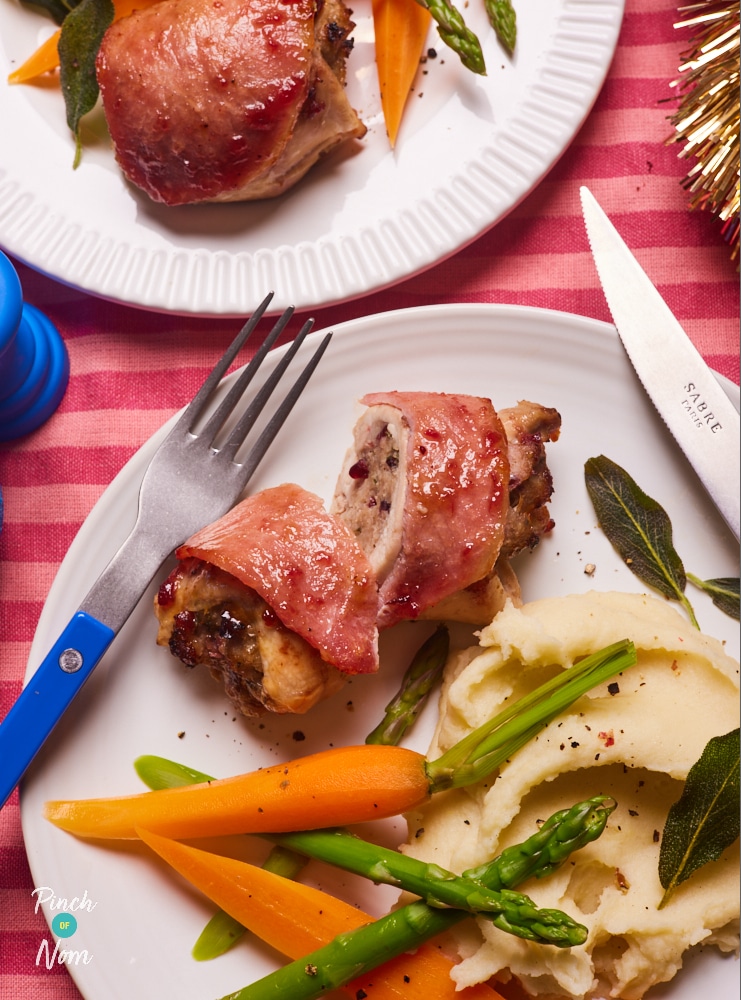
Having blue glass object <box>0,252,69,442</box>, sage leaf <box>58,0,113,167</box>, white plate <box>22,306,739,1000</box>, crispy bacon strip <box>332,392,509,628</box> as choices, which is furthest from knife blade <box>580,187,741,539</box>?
blue glass object <box>0,252,69,442</box>

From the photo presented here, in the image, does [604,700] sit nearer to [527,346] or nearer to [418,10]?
[527,346]

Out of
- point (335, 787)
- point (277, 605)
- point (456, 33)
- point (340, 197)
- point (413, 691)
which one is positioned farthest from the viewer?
point (340, 197)

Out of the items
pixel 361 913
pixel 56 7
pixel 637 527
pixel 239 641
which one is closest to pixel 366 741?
pixel 361 913

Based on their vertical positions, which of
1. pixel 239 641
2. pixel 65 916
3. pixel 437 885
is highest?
pixel 239 641

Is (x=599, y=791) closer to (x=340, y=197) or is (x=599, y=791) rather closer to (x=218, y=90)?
(x=340, y=197)

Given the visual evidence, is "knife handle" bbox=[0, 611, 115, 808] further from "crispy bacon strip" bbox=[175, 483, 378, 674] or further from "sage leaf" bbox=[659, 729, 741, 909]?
"sage leaf" bbox=[659, 729, 741, 909]

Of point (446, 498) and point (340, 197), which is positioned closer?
point (446, 498)
